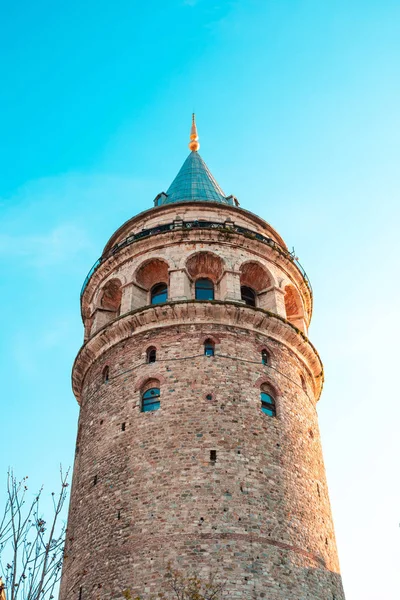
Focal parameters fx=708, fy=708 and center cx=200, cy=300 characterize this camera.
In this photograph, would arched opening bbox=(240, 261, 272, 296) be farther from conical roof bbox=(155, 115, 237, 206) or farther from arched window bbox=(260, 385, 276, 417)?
arched window bbox=(260, 385, 276, 417)

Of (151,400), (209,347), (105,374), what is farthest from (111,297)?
(151,400)

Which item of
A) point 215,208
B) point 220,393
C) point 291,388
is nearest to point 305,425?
point 291,388

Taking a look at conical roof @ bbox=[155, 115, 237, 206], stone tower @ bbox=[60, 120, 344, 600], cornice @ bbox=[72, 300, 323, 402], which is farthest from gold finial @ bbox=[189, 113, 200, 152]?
cornice @ bbox=[72, 300, 323, 402]

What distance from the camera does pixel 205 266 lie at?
2720cm

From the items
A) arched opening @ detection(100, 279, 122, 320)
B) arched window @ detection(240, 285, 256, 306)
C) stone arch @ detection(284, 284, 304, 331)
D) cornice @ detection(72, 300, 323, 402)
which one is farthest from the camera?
stone arch @ detection(284, 284, 304, 331)

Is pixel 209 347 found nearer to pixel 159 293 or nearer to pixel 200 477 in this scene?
pixel 159 293

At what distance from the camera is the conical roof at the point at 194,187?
31.0 m

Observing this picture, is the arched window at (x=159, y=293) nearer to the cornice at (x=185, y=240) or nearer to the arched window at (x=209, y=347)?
the cornice at (x=185, y=240)

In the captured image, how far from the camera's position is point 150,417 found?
22.1 meters

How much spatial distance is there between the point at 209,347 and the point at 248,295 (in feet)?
14.9

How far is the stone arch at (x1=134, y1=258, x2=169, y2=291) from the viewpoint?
27.3m

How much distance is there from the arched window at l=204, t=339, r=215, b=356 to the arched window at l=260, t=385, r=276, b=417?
81.5 inches

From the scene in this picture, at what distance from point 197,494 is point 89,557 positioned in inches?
144

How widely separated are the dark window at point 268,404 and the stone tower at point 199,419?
0.15ft
